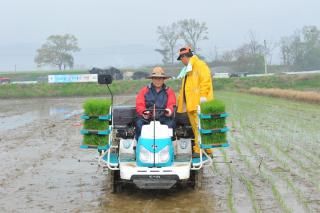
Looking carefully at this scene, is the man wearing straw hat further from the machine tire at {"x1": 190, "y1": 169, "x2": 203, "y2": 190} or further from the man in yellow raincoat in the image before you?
the machine tire at {"x1": 190, "y1": 169, "x2": 203, "y2": 190}

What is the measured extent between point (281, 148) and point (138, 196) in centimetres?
495

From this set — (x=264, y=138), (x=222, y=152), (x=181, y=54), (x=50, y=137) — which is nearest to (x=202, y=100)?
(x=181, y=54)

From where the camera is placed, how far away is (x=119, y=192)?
7.98 m

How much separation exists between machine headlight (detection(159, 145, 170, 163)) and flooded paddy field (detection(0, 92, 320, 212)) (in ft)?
1.77

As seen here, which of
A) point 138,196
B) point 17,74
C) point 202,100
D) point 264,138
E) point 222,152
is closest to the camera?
point 138,196

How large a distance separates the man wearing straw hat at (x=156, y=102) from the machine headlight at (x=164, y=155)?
0.74m

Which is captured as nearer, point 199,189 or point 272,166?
point 199,189

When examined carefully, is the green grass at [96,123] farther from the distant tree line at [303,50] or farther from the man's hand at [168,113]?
the distant tree line at [303,50]

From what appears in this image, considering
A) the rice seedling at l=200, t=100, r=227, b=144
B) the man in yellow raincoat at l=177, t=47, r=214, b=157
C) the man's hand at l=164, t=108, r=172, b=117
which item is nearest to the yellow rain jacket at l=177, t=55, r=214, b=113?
the man in yellow raincoat at l=177, t=47, r=214, b=157

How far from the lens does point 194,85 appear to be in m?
8.67

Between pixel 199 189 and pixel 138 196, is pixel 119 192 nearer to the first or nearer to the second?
pixel 138 196

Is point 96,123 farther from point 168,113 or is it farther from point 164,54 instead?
point 164,54

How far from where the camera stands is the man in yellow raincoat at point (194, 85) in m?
8.58

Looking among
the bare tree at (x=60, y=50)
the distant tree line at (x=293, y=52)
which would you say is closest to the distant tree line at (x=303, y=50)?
the distant tree line at (x=293, y=52)
